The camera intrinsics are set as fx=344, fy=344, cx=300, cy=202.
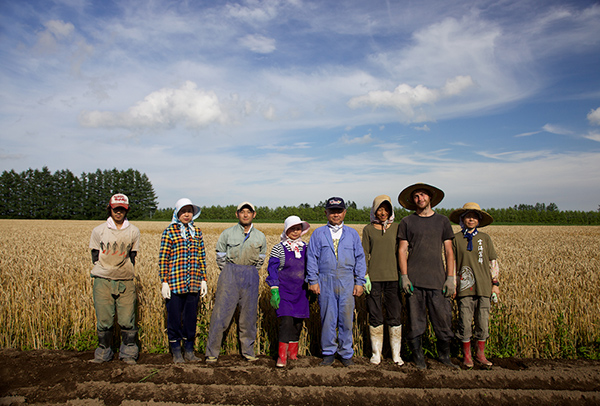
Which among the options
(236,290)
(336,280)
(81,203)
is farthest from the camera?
(81,203)

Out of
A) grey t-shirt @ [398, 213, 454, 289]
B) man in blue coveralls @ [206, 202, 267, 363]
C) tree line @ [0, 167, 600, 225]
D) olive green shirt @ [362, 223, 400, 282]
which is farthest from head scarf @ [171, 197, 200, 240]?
tree line @ [0, 167, 600, 225]

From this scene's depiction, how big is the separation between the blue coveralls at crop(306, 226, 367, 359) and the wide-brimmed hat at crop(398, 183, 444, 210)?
1.06 metres

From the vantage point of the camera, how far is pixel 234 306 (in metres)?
4.97

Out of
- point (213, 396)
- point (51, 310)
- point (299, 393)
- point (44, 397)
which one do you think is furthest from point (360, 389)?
point (51, 310)

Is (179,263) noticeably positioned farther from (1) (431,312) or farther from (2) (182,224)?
(1) (431,312)

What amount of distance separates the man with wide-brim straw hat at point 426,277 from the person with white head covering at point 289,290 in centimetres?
139

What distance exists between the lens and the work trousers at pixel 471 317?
15.4ft

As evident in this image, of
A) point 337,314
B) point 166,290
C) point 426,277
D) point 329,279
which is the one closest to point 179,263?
point 166,290

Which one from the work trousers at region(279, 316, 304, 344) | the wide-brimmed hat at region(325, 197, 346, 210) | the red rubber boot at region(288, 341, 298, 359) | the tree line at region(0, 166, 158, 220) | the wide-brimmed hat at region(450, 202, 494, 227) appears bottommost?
the red rubber boot at region(288, 341, 298, 359)

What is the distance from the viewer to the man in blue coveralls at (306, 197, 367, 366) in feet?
15.2

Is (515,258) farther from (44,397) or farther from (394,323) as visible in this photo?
(44,397)

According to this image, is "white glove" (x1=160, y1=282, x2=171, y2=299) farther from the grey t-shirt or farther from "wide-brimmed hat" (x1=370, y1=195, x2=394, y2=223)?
the grey t-shirt

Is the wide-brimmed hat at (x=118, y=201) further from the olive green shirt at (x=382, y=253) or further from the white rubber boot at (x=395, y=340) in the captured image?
the white rubber boot at (x=395, y=340)

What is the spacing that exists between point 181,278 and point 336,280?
2160 mm
